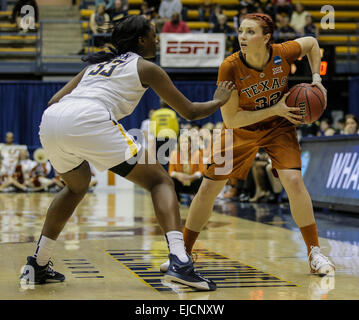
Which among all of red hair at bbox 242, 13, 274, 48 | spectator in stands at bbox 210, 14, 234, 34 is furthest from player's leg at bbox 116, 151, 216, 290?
spectator in stands at bbox 210, 14, 234, 34

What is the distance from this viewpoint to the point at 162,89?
13.5 feet

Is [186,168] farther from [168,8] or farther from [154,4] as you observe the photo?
[154,4]

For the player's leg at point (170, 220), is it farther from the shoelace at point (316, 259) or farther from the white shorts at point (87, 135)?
the shoelace at point (316, 259)

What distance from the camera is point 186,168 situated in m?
11.3

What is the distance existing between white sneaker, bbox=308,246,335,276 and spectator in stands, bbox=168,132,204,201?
6151 mm

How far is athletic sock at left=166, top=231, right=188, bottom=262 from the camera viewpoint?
13.2ft

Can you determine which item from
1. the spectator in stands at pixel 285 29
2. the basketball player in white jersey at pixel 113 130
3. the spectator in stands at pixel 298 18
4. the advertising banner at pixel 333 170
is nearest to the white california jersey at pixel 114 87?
the basketball player in white jersey at pixel 113 130

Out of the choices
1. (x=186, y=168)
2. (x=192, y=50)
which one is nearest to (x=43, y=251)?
(x=186, y=168)

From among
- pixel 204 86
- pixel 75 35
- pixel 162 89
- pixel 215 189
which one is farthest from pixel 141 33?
pixel 75 35

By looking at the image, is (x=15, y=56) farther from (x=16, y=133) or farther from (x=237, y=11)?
(x=237, y=11)

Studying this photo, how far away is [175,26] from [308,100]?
13535 millimetres

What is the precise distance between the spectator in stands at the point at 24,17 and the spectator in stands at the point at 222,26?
16.4 feet

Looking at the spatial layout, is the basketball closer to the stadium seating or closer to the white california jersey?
the white california jersey

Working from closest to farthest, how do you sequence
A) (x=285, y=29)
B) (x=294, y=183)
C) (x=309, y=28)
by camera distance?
1. (x=294, y=183)
2. (x=309, y=28)
3. (x=285, y=29)
